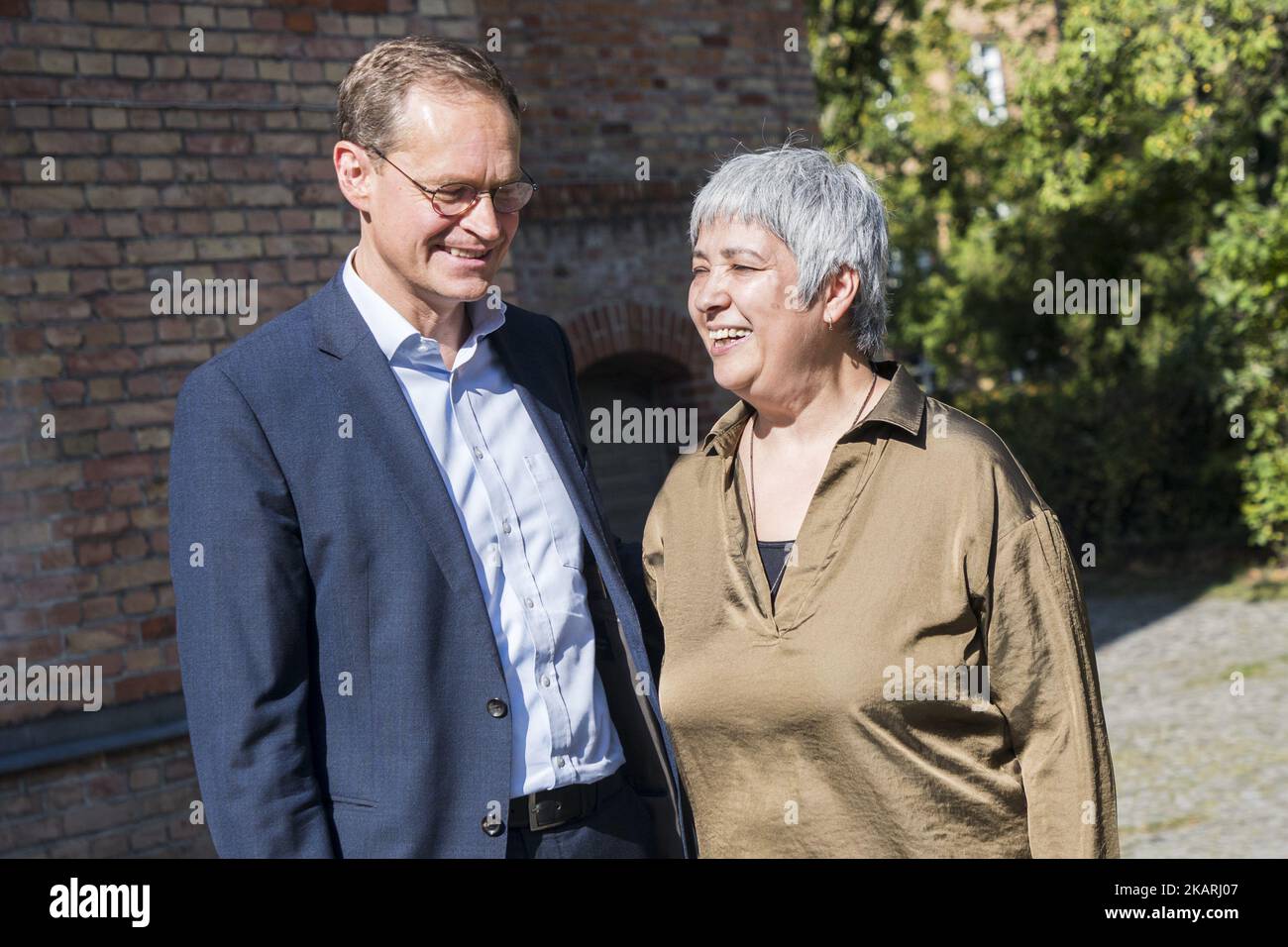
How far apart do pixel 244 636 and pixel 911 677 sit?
1.14 m

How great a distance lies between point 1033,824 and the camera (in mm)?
2416

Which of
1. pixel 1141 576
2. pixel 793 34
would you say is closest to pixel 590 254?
pixel 793 34

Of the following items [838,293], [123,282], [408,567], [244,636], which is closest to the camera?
[244,636]

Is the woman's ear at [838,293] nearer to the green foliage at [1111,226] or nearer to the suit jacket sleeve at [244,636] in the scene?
the suit jacket sleeve at [244,636]

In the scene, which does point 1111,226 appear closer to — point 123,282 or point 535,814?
point 123,282

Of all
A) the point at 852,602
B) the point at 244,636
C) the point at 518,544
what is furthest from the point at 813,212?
the point at 244,636

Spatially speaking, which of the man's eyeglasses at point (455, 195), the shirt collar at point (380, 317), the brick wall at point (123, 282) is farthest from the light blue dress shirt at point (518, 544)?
the brick wall at point (123, 282)

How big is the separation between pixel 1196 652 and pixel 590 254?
5660mm

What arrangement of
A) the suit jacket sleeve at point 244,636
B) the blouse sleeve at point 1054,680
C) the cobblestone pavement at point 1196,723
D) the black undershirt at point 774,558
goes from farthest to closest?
the cobblestone pavement at point 1196,723 < the black undershirt at point 774,558 < the blouse sleeve at point 1054,680 < the suit jacket sleeve at point 244,636

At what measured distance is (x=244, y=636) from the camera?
2215mm

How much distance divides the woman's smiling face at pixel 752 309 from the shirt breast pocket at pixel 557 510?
392 mm

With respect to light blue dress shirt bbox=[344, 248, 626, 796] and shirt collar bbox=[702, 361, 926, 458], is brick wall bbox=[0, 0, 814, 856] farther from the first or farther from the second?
shirt collar bbox=[702, 361, 926, 458]

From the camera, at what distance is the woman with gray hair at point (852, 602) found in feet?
7.79
